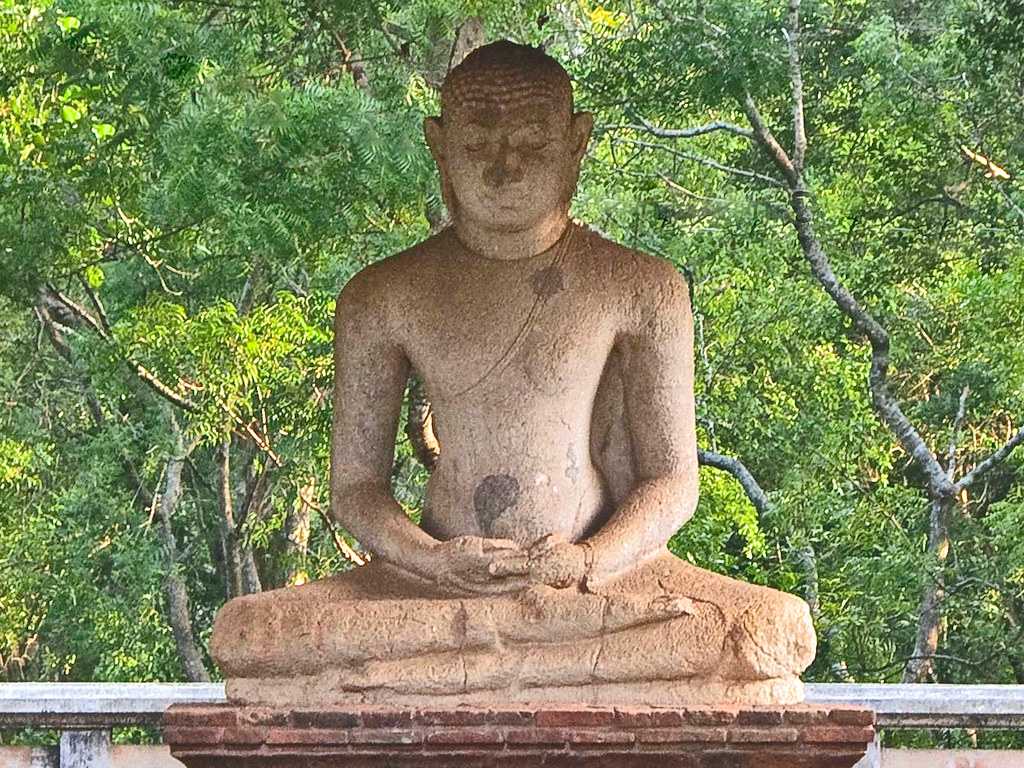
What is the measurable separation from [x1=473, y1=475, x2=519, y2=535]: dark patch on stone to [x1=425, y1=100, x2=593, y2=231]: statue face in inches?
28.6

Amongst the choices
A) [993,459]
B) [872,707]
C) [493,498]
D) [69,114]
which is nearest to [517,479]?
[493,498]

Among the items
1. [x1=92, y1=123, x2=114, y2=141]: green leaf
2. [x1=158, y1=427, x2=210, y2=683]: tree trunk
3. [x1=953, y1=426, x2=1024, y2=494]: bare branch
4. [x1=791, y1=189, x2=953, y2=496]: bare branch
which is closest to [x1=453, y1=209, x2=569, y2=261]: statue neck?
[x1=92, y1=123, x2=114, y2=141]: green leaf

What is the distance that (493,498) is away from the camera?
572 centimetres

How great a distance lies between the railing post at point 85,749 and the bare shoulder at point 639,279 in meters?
2.78

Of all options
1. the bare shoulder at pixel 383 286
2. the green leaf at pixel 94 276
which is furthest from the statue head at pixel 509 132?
the green leaf at pixel 94 276

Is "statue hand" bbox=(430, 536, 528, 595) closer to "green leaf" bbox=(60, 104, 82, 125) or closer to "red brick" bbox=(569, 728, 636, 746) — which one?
"red brick" bbox=(569, 728, 636, 746)

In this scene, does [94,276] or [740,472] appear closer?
[740,472]

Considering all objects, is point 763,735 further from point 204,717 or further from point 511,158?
point 511,158

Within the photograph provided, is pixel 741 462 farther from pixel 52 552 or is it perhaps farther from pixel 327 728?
pixel 327 728

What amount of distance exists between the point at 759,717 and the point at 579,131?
5.98 feet

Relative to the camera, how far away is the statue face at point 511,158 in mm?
5754

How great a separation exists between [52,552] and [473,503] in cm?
913

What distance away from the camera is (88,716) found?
24.1ft

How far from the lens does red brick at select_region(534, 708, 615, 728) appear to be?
4.99 meters
